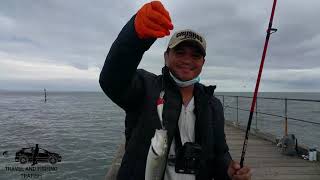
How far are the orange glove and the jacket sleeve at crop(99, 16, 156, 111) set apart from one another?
0.12m

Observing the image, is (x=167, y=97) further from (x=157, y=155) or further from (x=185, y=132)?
(x=157, y=155)

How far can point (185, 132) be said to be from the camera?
2928 mm

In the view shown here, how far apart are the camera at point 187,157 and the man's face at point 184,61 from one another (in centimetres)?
58

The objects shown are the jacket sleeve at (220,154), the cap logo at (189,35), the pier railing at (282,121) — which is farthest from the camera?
the pier railing at (282,121)

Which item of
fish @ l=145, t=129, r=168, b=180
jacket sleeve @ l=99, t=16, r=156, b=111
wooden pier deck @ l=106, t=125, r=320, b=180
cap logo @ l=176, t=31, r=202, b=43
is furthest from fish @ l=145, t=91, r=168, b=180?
wooden pier deck @ l=106, t=125, r=320, b=180

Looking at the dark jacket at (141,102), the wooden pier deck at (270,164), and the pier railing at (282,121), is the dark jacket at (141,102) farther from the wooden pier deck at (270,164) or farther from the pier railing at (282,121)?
the pier railing at (282,121)

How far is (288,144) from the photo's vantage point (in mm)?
9352

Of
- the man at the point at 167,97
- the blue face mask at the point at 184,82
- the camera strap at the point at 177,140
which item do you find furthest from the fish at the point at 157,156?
the blue face mask at the point at 184,82

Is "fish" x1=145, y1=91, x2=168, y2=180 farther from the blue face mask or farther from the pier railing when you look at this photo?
the pier railing

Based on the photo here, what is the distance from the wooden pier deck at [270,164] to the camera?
285 inches

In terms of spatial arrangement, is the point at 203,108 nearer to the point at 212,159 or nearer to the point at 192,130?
the point at 192,130

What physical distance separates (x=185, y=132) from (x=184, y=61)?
0.60 meters

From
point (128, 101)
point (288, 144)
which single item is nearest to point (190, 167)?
point (128, 101)

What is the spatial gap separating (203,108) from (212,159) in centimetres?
51
